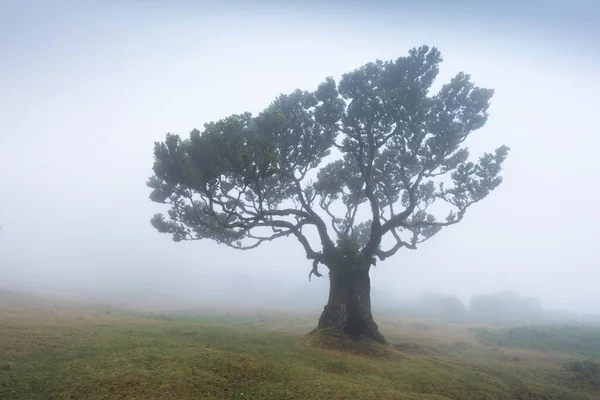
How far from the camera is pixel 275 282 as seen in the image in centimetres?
17525

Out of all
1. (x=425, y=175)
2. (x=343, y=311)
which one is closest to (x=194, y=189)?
(x=343, y=311)

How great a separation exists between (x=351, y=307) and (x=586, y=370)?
16.3 m

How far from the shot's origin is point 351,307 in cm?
2727

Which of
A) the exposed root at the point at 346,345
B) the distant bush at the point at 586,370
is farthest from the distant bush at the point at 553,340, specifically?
the exposed root at the point at 346,345

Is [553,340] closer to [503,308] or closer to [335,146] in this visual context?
[335,146]

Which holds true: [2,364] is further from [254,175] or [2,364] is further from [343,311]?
[343,311]

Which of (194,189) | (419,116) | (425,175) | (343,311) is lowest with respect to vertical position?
(343,311)

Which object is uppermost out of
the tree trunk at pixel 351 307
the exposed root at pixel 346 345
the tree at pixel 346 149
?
the tree at pixel 346 149

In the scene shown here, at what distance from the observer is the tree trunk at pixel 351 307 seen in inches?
1045

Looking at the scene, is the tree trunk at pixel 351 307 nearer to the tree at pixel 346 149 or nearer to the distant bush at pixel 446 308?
the tree at pixel 346 149

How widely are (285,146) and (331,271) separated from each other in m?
11.2

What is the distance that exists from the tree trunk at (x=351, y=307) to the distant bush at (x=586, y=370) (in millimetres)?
12901

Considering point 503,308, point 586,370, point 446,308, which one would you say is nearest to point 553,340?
point 586,370

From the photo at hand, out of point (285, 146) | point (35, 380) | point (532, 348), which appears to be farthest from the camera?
point (532, 348)
